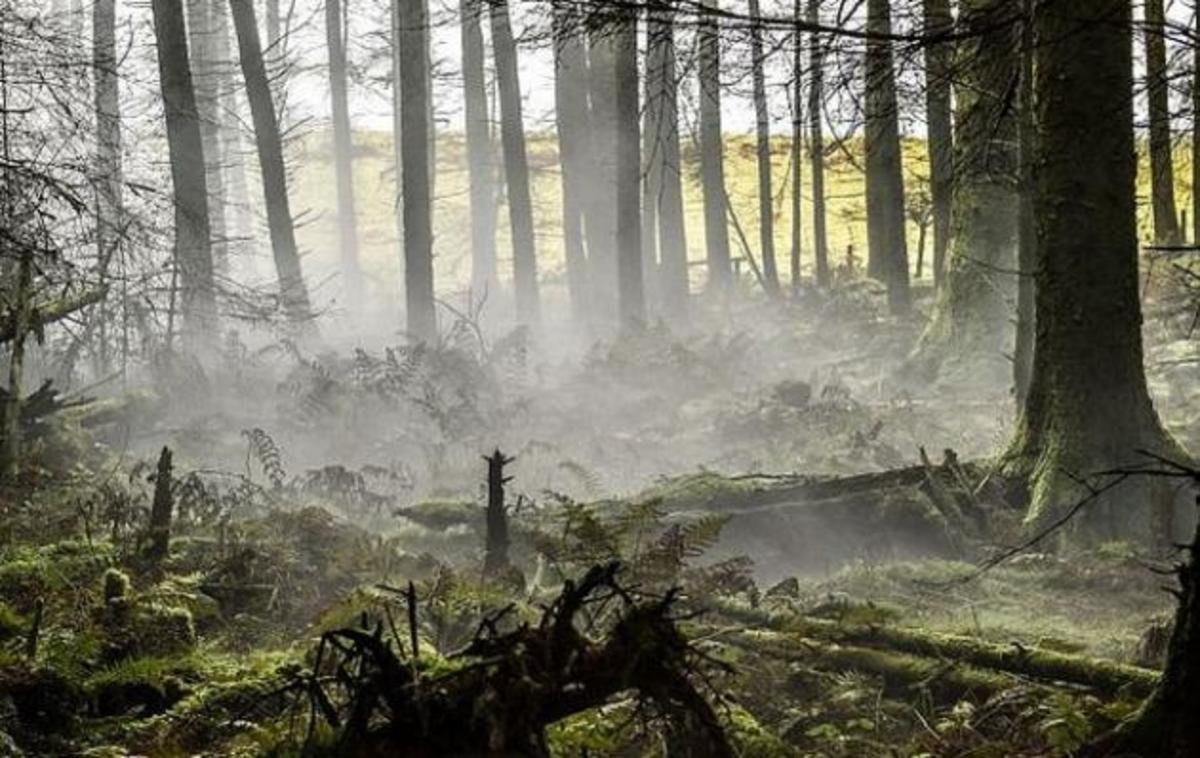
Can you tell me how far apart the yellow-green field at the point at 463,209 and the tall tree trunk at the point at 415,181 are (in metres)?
13.6

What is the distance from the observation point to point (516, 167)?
25141 mm

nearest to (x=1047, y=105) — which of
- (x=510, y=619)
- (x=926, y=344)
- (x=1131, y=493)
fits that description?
(x=1131, y=493)

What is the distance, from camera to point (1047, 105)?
705cm

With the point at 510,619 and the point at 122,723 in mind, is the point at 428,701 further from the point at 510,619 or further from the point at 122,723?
the point at 510,619

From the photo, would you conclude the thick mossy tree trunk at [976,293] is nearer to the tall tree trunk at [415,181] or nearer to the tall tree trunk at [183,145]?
the tall tree trunk at [415,181]

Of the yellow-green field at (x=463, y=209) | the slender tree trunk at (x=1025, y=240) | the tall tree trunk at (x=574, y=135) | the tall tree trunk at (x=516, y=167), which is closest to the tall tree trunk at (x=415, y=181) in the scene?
the tall tree trunk at (x=516, y=167)

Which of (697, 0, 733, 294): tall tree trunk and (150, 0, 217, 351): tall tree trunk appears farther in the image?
(697, 0, 733, 294): tall tree trunk

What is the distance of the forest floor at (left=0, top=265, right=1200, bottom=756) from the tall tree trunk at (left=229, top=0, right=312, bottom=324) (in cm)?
656

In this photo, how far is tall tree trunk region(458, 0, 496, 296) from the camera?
96.9 feet

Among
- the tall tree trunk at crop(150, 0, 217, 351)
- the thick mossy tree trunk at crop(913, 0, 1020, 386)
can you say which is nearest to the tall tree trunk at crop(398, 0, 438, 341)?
the tall tree trunk at crop(150, 0, 217, 351)

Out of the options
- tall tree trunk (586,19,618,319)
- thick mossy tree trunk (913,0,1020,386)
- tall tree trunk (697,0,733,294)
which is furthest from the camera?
tall tree trunk (697,0,733,294)

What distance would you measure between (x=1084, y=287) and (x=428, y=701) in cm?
574

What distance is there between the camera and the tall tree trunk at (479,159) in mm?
29531

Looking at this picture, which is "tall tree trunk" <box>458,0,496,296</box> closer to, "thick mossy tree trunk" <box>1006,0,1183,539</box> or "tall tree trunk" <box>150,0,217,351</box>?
"tall tree trunk" <box>150,0,217,351</box>
